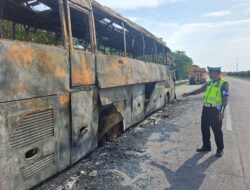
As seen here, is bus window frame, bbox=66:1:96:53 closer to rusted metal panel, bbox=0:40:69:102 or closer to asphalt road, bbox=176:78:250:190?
rusted metal panel, bbox=0:40:69:102

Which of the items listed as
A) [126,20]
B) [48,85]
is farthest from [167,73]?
[48,85]

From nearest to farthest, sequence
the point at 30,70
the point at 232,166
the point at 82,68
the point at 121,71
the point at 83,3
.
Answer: the point at 30,70 < the point at 82,68 < the point at 232,166 < the point at 83,3 < the point at 121,71

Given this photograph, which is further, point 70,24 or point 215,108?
point 215,108

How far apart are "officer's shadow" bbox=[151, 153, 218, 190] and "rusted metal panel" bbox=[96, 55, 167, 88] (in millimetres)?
1907

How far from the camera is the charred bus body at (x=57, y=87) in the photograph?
356 centimetres

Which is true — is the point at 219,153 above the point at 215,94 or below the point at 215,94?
below

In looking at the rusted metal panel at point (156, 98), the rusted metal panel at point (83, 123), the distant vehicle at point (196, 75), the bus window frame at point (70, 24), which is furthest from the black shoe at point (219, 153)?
the distant vehicle at point (196, 75)

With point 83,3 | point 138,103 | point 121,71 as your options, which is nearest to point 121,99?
point 121,71

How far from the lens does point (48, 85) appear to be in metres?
4.17

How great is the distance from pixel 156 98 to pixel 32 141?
7655 millimetres

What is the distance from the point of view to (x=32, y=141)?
388 cm

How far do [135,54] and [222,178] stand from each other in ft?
18.1

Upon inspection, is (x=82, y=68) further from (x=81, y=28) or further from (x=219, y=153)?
(x=219, y=153)

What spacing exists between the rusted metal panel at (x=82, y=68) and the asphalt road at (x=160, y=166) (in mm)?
1471
